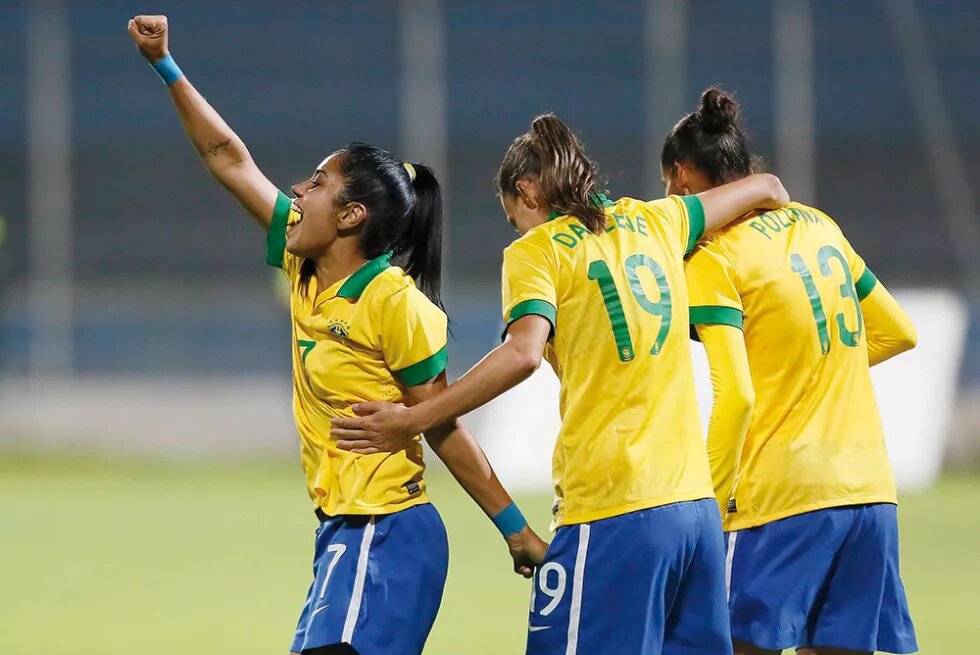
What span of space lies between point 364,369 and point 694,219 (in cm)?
93

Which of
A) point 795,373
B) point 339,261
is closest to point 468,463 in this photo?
point 339,261

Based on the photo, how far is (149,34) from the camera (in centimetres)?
379

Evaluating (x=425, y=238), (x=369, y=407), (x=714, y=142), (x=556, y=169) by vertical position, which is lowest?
(x=369, y=407)

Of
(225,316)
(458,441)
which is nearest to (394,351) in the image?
(458,441)

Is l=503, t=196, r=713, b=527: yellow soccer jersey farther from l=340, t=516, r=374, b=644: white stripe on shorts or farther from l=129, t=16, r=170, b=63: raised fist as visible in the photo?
l=129, t=16, r=170, b=63: raised fist

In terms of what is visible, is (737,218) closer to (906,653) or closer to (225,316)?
(906,653)

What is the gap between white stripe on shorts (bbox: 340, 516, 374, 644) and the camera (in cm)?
344

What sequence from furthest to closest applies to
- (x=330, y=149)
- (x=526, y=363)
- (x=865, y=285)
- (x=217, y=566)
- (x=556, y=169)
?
(x=330, y=149)
(x=217, y=566)
(x=865, y=285)
(x=556, y=169)
(x=526, y=363)

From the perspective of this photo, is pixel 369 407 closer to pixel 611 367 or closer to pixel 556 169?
pixel 611 367

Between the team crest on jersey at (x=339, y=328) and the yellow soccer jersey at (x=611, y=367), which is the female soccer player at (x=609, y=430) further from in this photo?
the team crest on jersey at (x=339, y=328)

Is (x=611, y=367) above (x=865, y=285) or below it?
below

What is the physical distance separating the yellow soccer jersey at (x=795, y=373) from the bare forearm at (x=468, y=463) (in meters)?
0.75

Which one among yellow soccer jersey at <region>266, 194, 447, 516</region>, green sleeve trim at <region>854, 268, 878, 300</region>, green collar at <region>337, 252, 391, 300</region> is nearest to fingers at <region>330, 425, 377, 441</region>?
yellow soccer jersey at <region>266, 194, 447, 516</region>

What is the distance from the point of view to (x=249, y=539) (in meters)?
9.74
